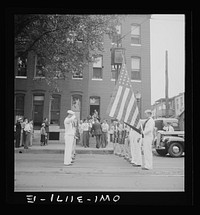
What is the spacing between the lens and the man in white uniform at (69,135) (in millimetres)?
4691

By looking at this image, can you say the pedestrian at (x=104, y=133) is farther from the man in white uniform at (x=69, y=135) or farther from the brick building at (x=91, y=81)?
the man in white uniform at (x=69, y=135)

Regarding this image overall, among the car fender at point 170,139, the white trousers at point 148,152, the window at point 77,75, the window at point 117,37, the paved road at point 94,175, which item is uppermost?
the window at point 117,37

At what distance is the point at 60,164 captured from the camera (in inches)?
187

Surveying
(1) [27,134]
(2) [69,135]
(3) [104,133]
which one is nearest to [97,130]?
(3) [104,133]

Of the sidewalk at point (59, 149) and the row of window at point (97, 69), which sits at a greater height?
the row of window at point (97, 69)

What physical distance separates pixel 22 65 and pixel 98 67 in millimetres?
1162

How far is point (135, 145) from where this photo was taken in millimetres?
5047

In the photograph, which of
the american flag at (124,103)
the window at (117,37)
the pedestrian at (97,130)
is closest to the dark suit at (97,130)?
the pedestrian at (97,130)

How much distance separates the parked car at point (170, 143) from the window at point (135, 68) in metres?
0.99

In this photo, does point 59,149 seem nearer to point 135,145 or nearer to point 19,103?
point 19,103

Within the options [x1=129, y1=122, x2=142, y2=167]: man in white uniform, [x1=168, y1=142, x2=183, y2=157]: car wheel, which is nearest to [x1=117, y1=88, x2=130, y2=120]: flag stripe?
[x1=129, y1=122, x2=142, y2=167]: man in white uniform

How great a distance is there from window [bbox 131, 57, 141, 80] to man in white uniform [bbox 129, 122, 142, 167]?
85 centimetres
